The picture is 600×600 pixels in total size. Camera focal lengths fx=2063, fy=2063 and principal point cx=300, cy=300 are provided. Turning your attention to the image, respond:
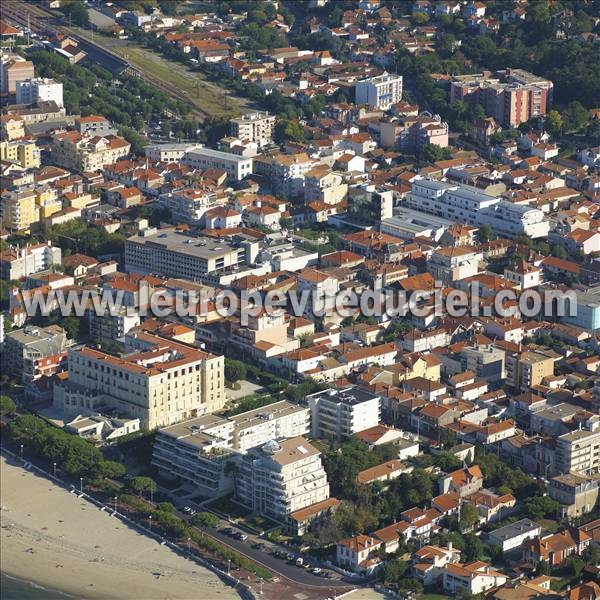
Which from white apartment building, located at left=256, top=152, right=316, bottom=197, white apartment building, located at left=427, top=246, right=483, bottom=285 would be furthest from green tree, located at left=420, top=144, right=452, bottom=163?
white apartment building, located at left=427, top=246, right=483, bottom=285

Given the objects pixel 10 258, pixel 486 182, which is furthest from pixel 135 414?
pixel 486 182

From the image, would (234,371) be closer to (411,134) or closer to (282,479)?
(282,479)

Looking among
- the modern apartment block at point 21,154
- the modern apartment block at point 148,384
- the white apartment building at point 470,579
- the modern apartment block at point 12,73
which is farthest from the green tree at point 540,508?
the modern apartment block at point 12,73

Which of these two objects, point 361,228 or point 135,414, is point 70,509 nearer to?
point 135,414

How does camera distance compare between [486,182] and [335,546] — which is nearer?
[335,546]

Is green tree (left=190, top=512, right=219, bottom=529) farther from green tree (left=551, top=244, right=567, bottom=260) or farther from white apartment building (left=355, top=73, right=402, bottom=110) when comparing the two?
white apartment building (left=355, top=73, right=402, bottom=110)

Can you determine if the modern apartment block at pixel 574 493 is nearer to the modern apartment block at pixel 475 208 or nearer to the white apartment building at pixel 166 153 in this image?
the modern apartment block at pixel 475 208
